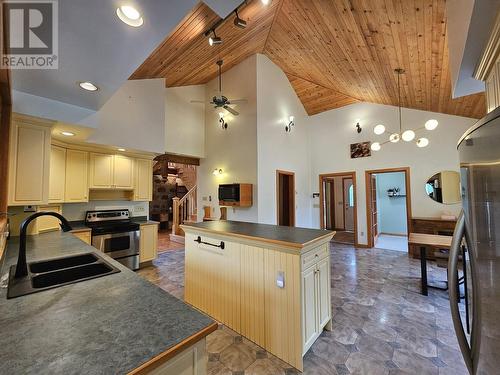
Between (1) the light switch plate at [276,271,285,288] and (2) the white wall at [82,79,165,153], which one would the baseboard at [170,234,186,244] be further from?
(1) the light switch plate at [276,271,285,288]

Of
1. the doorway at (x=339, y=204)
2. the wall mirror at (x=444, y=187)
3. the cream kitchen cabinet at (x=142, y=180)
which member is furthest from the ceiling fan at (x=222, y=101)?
the doorway at (x=339, y=204)

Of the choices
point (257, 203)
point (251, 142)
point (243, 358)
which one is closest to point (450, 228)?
point (257, 203)

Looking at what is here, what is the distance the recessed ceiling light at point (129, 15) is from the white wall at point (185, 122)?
4327 mm

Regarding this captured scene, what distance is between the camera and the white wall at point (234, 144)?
507 centimetres

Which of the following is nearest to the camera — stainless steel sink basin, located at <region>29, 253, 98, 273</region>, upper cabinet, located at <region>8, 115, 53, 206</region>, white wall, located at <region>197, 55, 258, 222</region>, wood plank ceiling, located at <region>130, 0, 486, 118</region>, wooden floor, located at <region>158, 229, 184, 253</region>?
stainless steel sink basin, located at <region>29, 253, 98, 273</region>

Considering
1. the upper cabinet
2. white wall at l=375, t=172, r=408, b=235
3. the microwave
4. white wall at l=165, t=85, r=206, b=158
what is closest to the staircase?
white wall at l=165, t=85, r=206, b=158

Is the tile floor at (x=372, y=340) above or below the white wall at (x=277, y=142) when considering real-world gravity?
below

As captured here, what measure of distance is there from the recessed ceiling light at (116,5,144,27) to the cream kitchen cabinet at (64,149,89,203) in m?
3.29

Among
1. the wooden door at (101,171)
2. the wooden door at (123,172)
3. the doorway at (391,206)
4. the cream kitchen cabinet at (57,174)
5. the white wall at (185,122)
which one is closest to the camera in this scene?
the cream kitchen cabinet at (57,174)

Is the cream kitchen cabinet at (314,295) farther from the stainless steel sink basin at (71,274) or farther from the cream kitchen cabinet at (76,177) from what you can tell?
the cream kitchen cabinet at (76,177)

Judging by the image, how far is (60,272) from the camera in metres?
1.51

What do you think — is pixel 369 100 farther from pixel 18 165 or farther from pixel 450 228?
pixel 18 165

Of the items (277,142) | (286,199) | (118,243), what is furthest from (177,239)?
(277,142)

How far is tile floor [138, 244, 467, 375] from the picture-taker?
1729 mm
